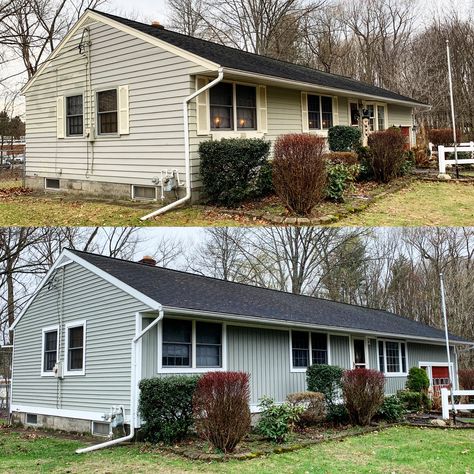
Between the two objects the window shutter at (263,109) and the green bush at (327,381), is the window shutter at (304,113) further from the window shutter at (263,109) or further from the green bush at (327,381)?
the green bush at (327,381)

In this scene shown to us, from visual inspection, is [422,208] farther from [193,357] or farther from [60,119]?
[60,119]

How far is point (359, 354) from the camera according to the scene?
15469 mm

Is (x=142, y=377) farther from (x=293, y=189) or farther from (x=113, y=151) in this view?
(x=113, y=151)

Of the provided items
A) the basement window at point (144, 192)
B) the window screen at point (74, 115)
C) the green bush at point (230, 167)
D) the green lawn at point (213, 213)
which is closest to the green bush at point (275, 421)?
the green lawn at point (213, 213)

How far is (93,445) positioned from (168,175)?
20.9 ft

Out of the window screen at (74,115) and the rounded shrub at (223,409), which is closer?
the rounded shrub at (223,409)

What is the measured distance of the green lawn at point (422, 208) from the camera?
11859mm

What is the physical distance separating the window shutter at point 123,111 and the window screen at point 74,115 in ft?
6.33

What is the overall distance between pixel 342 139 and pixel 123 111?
289 inches

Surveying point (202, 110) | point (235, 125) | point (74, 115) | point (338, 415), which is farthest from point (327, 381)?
point (74, 115)

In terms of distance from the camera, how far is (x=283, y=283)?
3145cm

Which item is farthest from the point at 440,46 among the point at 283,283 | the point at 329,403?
the point at 329,403

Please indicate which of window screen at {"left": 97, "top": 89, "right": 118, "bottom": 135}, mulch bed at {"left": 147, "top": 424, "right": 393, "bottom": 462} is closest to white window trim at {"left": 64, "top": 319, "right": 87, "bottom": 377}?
mulch bed at {"left": 147, "top": 424, "right": 393, "bottom": 462}

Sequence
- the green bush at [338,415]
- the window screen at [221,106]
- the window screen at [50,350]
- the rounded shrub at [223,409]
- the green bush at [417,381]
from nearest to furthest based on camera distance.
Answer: the rounded shrub at [223,409] → the green bush at [338,415] → the window screen at [50,350] → the window screen at [221,106] → the green bush at [417,381]
